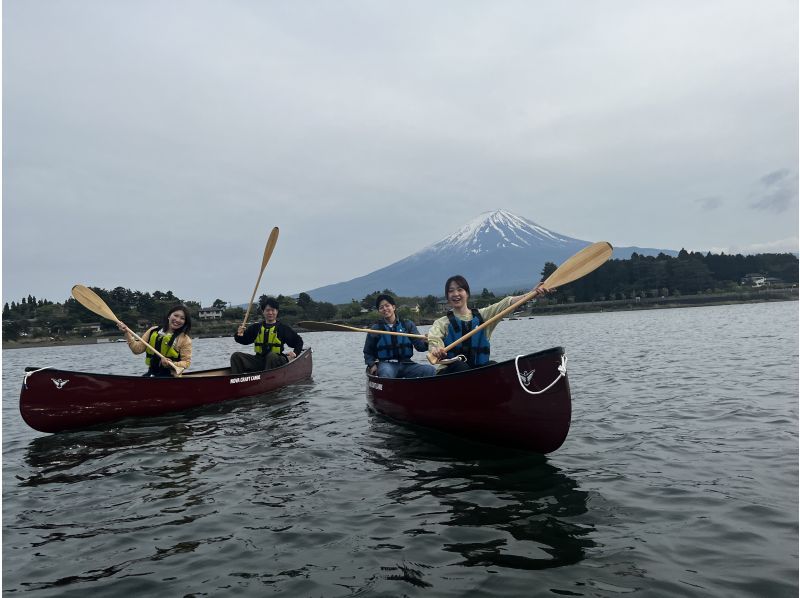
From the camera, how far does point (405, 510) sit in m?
4.38

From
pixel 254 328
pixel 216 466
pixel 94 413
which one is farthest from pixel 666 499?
pixel 254 328

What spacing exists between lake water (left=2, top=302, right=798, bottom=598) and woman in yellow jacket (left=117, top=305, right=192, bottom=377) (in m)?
1.79

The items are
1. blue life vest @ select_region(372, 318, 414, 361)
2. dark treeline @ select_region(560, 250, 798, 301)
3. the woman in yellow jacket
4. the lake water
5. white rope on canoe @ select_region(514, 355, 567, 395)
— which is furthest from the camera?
dark treeline @ select_region(560, 250, 798, 301)

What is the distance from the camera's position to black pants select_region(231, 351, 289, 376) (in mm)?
11344

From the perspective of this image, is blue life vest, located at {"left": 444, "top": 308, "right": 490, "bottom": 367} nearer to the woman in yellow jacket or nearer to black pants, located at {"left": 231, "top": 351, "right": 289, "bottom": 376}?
the woman in yellow jacket

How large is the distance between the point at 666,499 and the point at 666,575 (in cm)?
136

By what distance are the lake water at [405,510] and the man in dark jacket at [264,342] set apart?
3.38 meters

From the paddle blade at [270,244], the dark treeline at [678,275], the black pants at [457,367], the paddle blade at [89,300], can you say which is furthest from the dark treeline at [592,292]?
the black pants at [457,367]

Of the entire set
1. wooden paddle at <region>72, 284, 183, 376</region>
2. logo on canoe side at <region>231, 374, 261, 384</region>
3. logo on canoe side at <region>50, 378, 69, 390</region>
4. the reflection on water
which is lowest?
the reflection on water

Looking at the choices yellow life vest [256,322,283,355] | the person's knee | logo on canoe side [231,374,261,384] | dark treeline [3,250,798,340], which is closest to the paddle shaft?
the person's knee

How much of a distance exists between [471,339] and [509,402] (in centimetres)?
155

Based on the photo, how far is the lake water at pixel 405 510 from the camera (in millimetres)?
3232

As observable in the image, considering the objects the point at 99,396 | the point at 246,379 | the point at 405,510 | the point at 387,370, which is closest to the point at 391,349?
the point at 387,370

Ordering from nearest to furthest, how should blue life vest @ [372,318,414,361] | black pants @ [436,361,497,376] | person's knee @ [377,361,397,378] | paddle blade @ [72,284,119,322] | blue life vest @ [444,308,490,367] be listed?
blue life vest @ [444,308,490,367] → black pants @ [436,361,497,376] → person's knee @ [377,361,397,378] → blue life vest @ [372,318,414,361] → paddle blade @ [72,284,119,322]
